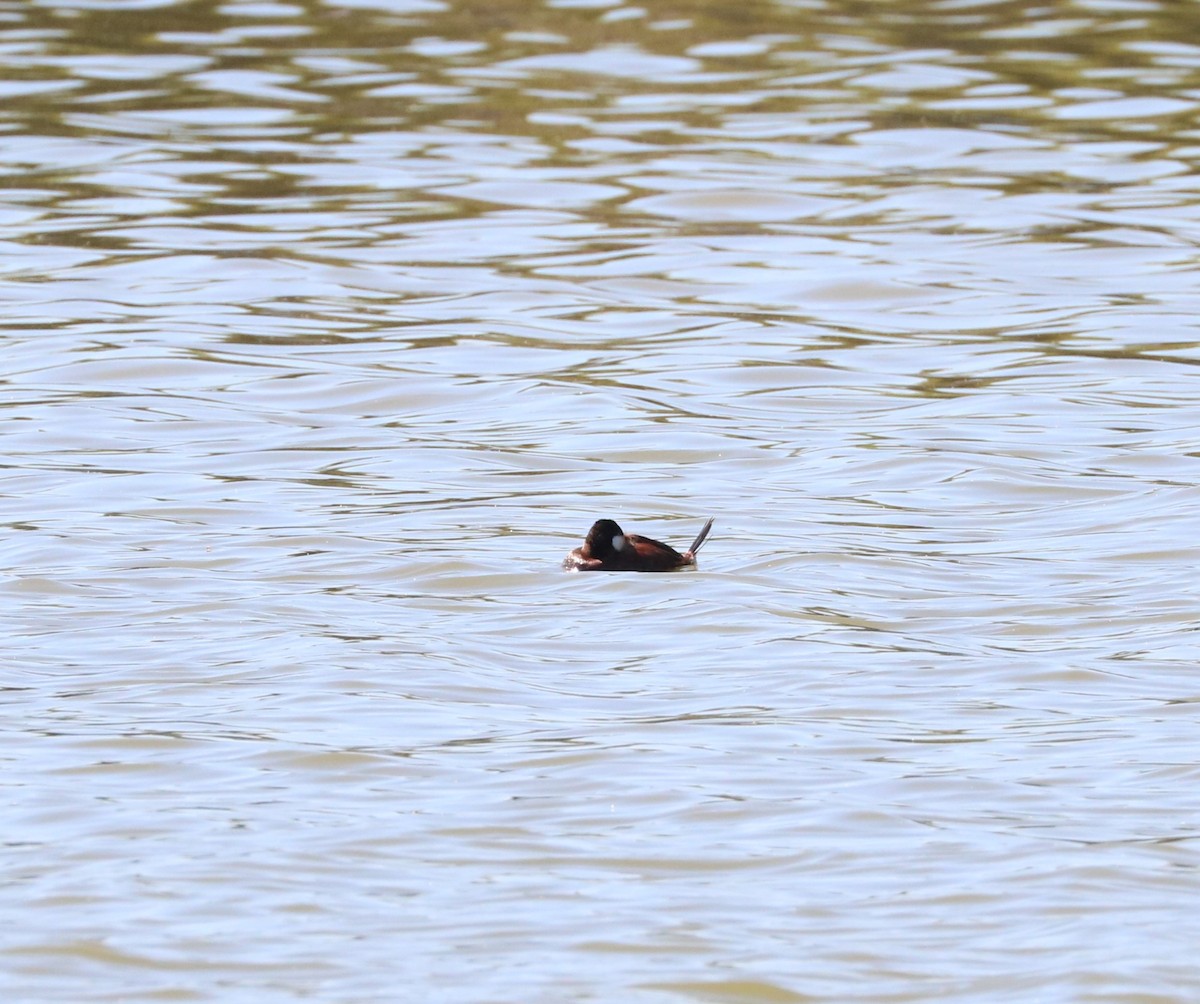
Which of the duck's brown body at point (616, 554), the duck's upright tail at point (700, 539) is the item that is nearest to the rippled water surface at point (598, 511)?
the duck's brown body at point (616, 554)

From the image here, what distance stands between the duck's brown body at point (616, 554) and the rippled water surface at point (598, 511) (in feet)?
0.28

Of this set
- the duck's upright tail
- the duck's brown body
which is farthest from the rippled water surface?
the duck's upright tail

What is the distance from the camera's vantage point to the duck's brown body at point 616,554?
368 inches

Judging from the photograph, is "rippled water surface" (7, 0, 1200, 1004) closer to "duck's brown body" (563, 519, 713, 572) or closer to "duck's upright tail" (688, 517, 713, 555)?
"duck's brown body" (563, 519, 713, 572)

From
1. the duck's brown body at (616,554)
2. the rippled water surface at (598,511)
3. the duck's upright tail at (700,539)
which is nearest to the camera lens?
the rippled water surface at (598,511)

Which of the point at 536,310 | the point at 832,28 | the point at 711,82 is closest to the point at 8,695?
the point at 536,310

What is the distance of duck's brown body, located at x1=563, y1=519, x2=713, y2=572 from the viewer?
9.34 metres

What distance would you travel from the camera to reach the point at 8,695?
25.6 feet

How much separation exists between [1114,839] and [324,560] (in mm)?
4195

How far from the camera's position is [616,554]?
9375mm

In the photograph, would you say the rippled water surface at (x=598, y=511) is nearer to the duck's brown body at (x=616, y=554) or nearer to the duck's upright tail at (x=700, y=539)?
the duck's brown body at (x=616, y=554)

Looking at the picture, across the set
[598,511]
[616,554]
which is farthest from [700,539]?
[598,511]

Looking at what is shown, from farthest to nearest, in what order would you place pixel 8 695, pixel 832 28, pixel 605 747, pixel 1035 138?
pixel 832 28 < pixel 1035 138 < pixel 8 695 < pixel 605 747

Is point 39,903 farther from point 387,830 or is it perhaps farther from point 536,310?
point 536,310
